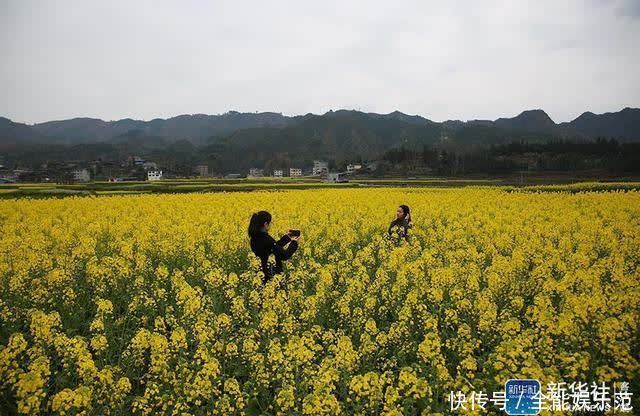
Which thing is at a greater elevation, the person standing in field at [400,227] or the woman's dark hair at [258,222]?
the woman's dark hair at [258,222]

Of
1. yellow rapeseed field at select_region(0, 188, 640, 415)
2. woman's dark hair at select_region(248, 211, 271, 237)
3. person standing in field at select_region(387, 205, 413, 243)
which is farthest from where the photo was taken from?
person standing in field at select_region(387, 205, 413, 243)

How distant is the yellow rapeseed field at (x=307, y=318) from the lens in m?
4.32

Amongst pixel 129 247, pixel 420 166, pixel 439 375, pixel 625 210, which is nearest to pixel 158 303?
pixel 129 247

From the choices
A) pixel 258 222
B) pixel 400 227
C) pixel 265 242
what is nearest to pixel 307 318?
pixel 265 242

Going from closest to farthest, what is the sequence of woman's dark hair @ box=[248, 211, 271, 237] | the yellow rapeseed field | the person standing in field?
the yellow rapeseed field < woman's dark hair @ box=[248, 211, 271, 237] < the person standing in field

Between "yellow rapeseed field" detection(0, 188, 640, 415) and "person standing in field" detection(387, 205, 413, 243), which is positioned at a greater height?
"person standing in field" detection(387, 205, 413, 243)

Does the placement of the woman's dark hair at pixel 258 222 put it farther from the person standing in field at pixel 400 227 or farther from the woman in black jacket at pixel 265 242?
the person standing in field at pixel 400 227

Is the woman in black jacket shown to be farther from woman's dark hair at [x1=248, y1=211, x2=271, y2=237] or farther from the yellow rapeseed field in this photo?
the yellow rapeseed field

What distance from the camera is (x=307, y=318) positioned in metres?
6.57

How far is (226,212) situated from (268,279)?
10926 millimetres

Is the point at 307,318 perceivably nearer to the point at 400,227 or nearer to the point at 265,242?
the point at 265,242

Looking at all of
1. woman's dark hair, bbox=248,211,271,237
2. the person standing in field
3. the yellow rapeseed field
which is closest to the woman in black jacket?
woman's dark hair, bbox=248,211,271,237

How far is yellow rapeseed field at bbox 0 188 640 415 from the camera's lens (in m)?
4.32

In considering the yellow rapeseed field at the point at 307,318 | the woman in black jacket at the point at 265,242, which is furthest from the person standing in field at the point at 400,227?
the woman in black jacket at the point at 265,242
